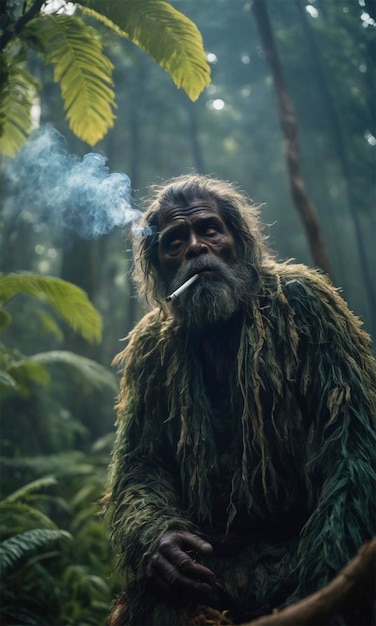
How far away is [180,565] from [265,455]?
61cm

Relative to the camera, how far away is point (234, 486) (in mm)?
2637

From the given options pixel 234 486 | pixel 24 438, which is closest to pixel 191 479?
pixel 234 486

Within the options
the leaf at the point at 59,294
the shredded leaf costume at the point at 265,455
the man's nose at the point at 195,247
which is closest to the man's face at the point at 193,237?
the man's nose at the point at 195,247

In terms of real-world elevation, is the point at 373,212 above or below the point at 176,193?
above

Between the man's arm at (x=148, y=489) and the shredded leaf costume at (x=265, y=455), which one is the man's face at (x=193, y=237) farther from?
the man's arm at (x=148, y=489)

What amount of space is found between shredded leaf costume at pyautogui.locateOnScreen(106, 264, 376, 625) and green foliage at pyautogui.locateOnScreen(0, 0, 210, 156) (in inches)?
71.9

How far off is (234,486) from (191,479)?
220 millimetres

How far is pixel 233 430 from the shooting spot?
2787mm

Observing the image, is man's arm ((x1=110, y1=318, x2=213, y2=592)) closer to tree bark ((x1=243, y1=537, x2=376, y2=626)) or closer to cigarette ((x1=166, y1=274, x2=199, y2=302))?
cigarette ((x1=166, y1=274, x2=199, y2=302))

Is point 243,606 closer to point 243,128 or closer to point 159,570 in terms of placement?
point 159,570

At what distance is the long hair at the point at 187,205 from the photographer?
321 centimetres

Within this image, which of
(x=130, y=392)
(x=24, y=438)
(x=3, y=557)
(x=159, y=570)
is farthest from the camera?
(x=24, y=438)

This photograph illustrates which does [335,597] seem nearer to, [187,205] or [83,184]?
[187,205]

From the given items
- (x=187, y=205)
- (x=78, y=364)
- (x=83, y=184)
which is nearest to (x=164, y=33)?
(x=83, y=184)
